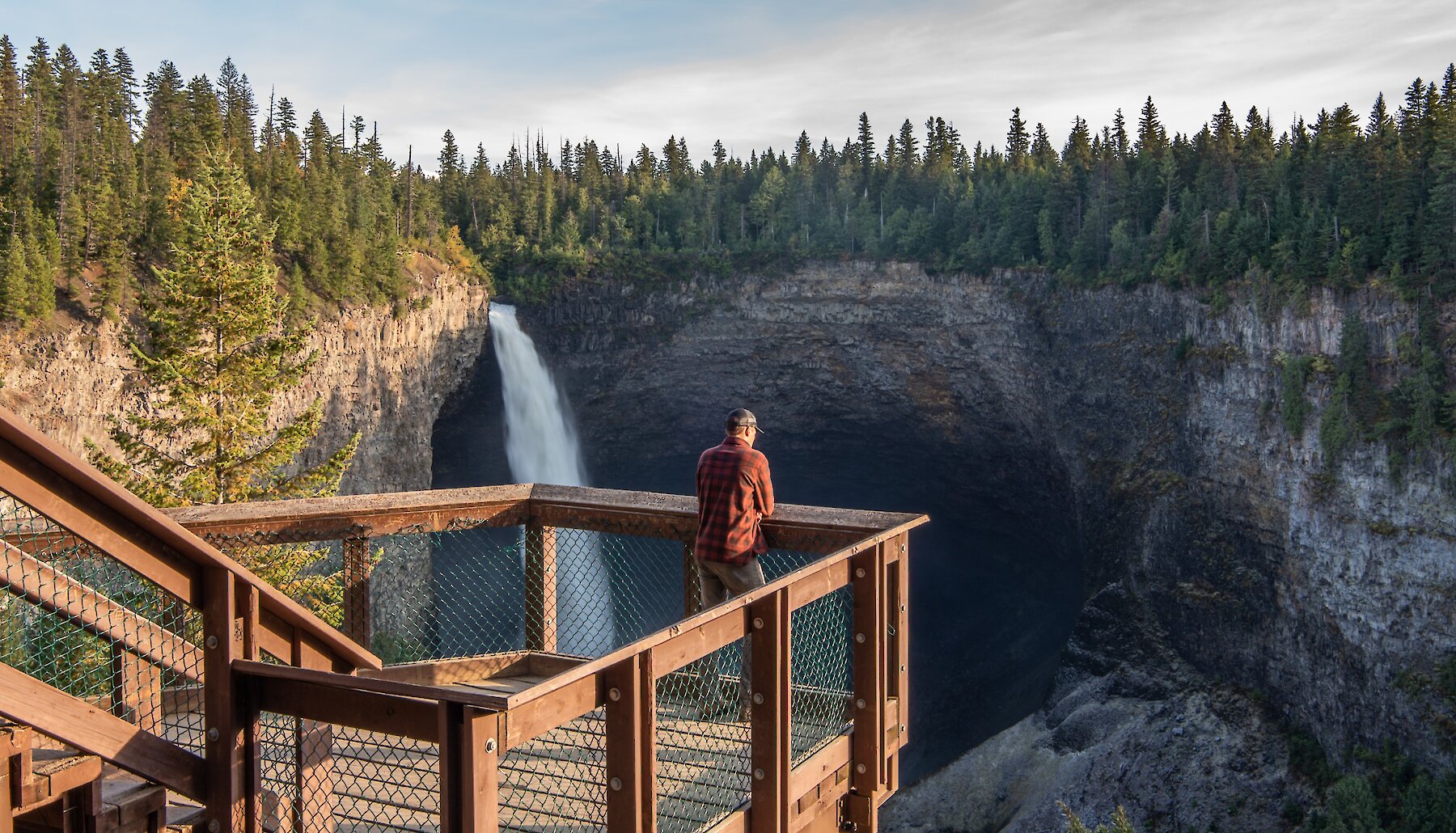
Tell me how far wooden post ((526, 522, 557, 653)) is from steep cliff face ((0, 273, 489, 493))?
2400 centimetres

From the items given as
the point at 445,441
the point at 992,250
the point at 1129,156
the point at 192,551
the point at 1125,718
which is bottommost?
the point at 1125,718

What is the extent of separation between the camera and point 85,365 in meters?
30.7

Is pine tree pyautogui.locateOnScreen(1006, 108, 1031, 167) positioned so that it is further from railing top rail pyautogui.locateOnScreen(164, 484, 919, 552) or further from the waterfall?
railing top rail pyautogui.locateOnScreen(164, 484, 919, 552)

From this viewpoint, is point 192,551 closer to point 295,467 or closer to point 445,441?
point 295,467

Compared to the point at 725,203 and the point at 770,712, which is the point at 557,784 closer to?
the point at 770,712

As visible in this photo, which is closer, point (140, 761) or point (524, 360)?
point (140, 761)

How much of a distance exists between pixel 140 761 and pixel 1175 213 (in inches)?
2166

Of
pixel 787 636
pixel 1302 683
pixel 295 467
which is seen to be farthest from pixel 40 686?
pixel 1302 683

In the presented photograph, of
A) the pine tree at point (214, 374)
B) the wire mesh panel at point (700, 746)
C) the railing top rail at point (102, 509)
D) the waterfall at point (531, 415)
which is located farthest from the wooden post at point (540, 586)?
the waterfall at point (531, 415)

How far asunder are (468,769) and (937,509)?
193 feet

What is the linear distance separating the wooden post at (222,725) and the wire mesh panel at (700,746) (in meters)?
2.11

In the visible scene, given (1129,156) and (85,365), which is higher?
(1129,156)

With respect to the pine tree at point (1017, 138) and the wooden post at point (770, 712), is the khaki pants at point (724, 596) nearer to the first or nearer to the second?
the wooden post at point (770, 712)

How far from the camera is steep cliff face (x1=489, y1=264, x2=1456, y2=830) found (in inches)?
1540
